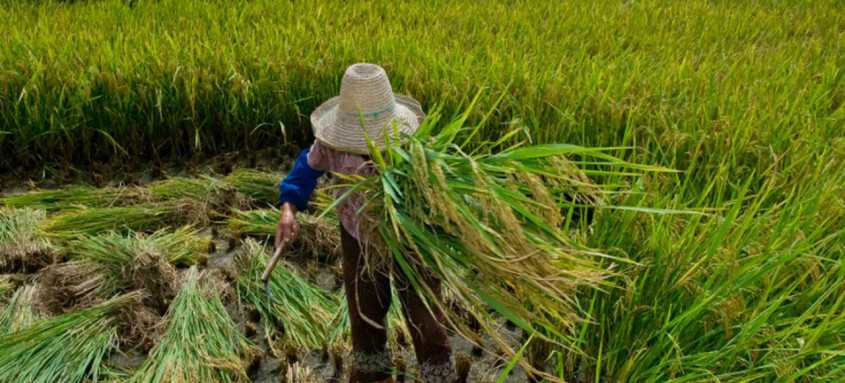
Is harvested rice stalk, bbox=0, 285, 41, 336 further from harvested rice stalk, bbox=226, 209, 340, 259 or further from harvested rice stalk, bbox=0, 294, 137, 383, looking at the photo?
harvested rice stalk, bbox=226, 209, 340, 259

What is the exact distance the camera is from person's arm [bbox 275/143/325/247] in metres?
1.48

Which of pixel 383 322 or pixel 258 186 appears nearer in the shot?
pixel 383 322

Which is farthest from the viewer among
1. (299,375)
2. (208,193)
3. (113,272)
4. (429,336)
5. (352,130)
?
(208,193)

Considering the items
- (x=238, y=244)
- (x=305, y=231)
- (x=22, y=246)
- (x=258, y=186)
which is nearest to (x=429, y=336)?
(x=305, y=231)

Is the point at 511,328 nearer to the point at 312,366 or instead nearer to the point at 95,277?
the point at 312,366

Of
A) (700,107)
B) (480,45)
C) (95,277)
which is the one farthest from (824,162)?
(95,277)

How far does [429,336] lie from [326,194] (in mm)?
1234

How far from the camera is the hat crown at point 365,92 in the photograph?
4.49ft

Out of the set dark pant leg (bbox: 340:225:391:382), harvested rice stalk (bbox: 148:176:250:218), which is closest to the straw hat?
dark pant leg (bbox: 340:225:391:382)

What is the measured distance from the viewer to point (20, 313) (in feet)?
6.43

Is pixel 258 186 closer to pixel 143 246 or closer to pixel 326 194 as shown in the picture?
pixel 326 194

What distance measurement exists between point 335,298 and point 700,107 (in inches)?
60.9

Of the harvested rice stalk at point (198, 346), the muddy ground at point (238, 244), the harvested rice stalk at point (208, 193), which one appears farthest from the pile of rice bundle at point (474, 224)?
the harvested rice stalk at point (208, 193)

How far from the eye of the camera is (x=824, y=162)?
215 centimetres
